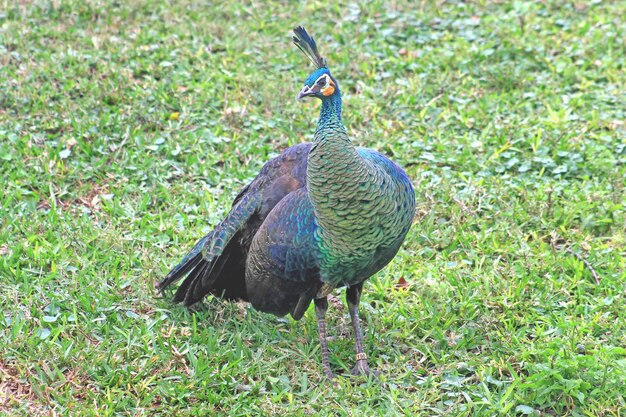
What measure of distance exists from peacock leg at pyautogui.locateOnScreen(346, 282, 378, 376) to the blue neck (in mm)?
961

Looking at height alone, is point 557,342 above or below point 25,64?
below

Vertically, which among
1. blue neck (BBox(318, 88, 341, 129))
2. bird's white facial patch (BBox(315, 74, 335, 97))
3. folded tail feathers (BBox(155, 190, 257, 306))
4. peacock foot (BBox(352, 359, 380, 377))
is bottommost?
peacock foot (BBox(352, 359, 380, 377))

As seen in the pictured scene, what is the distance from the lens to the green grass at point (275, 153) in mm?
4402

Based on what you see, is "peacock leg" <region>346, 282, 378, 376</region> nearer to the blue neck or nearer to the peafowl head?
the blue neck

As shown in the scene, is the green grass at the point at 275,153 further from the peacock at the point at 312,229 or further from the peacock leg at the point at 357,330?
the peacock at the point at 312,229

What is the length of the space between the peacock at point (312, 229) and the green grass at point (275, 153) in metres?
0.29

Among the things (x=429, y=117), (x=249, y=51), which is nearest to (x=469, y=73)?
(x=429, y=117)

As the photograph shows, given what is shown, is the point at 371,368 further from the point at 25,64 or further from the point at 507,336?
the point at 25,64

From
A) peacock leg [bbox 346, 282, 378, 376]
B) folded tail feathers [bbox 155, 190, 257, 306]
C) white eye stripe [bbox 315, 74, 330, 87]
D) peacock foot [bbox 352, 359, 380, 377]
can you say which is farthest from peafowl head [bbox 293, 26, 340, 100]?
peacock foot [bbox 352, 359, 380, 377]

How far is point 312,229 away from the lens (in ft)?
13.9

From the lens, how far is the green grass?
440 centimetres

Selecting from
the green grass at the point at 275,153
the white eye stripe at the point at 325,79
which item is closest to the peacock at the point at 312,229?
the white eye stripe at the point at 325,79

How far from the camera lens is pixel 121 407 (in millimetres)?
4227

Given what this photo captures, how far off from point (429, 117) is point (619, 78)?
1693mm
